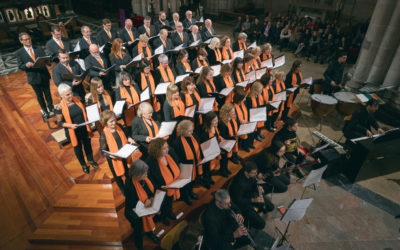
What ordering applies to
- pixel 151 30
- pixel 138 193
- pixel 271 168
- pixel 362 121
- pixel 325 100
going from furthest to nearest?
1. pixel 151 30
2. pixel 325 100
3. pixel 362 121
4. pixel 271 168
5. pixel 138 193

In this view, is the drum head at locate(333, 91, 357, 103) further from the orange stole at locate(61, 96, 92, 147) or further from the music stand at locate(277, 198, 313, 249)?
the orange stole at locate(61, 96, 92, 147)

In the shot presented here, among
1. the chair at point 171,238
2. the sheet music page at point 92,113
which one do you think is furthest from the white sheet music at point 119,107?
the chair at point 171,238

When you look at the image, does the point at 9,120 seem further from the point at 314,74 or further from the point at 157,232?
the point at 314,74

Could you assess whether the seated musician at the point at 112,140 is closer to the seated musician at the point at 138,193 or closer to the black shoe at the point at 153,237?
the seated musician at the point at 138,193

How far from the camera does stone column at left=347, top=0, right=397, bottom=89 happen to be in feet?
17.8

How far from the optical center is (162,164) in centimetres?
293

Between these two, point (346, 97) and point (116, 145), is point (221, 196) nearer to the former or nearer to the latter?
point (116, 145)

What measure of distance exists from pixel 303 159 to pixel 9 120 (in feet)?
19.1

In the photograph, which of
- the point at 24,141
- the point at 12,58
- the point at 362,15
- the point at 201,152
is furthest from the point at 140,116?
the point at 362,15

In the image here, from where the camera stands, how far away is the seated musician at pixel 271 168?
370 cm

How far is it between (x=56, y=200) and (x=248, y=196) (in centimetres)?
278

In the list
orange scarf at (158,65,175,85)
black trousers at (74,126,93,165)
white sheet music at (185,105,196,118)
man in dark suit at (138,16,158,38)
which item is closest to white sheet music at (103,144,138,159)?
black trousers at (74,126,93,165)

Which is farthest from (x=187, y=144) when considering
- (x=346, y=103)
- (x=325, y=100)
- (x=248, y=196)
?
(x=346, y=103)

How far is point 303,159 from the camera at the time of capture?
431cm
